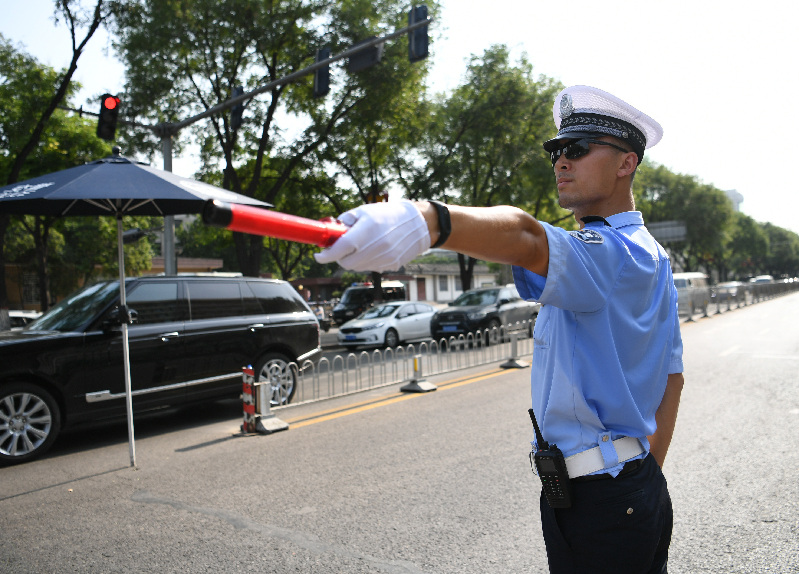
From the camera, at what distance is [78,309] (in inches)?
282

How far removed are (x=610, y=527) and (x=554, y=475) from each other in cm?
20

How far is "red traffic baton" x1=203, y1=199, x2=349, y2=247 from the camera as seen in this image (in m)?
0.96

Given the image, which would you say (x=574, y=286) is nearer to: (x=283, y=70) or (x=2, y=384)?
(x=2, y=384)

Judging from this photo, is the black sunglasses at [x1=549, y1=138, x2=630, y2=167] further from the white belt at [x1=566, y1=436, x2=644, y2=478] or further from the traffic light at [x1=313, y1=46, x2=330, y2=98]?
the traffic light at [x1=313, y1=46, x2=330, y2=98]

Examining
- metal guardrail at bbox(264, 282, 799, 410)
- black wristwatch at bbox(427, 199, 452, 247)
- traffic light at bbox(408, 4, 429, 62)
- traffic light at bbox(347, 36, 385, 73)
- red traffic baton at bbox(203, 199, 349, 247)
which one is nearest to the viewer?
red traffic baton at bbox(203, 199, 349, 247)

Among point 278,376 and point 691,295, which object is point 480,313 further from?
point 691,295

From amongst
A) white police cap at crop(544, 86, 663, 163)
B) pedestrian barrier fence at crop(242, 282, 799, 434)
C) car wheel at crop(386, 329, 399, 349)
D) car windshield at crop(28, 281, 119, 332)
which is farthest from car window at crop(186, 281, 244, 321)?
car wheel at crop(386, 329, 399, 349)

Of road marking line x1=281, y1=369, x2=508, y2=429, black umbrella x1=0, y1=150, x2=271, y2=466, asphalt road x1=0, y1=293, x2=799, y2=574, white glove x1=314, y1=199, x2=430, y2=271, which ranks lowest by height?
asphalt road x1=0, y1=293, x2=799, y2=574

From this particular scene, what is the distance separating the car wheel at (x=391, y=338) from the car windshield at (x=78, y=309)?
38.9 ft

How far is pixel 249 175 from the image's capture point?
21656 mm

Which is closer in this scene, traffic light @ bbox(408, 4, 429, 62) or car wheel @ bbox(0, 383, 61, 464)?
car wheel @ bbox(0, 383, 61, 464)

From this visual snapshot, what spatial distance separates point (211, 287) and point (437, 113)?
18225mm

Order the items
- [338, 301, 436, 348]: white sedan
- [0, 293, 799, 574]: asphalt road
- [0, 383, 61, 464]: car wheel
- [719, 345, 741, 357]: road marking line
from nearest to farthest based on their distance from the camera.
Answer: [0, 293, 799, 574]: asphalt road
[0, 383, 61, 464]: car wheel
[719, 345, 741, 357]: road marking line
[338, 301, 436, 348]: white sedan

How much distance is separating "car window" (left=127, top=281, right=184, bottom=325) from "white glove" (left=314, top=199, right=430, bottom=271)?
693cm
